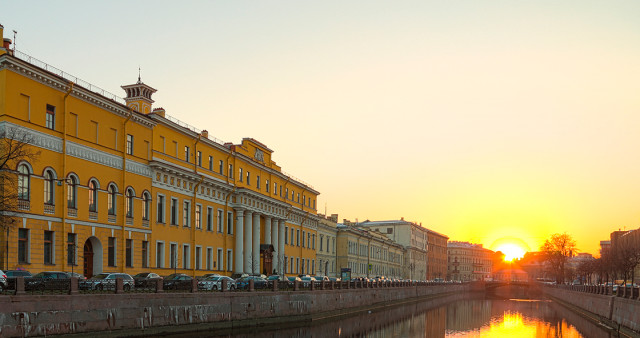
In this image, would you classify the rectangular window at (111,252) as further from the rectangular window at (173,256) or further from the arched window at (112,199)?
the rectangular window at (173,256)

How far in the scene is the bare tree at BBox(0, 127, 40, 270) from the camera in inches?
1377

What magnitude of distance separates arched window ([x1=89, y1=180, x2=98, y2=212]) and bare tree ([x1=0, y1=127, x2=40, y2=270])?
615cm

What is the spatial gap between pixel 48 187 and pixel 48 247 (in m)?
3.80

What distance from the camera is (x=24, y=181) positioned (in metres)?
38.5

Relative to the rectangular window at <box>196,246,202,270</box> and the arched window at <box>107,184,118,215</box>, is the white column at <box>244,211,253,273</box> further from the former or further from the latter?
the arched window at <box>107,184,118,215</box>

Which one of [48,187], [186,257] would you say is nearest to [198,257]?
[186,257]

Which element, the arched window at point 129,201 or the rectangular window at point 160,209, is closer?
the arched window at point 129,201

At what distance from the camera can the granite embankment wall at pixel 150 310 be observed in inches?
1042

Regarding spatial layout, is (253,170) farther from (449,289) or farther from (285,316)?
(449,289)

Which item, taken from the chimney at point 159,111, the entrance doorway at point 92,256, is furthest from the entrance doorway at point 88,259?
the chimney at point 159,111

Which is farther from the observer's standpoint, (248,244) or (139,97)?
(248,244)

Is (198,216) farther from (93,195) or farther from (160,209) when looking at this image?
(93,195)

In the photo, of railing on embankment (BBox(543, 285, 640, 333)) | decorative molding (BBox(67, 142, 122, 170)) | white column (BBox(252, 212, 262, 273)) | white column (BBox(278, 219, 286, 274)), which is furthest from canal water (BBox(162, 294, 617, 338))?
decorative molding (BBox(67, 142, 122, 170))

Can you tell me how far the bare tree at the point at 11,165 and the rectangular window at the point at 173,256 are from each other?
17659 millimetres
